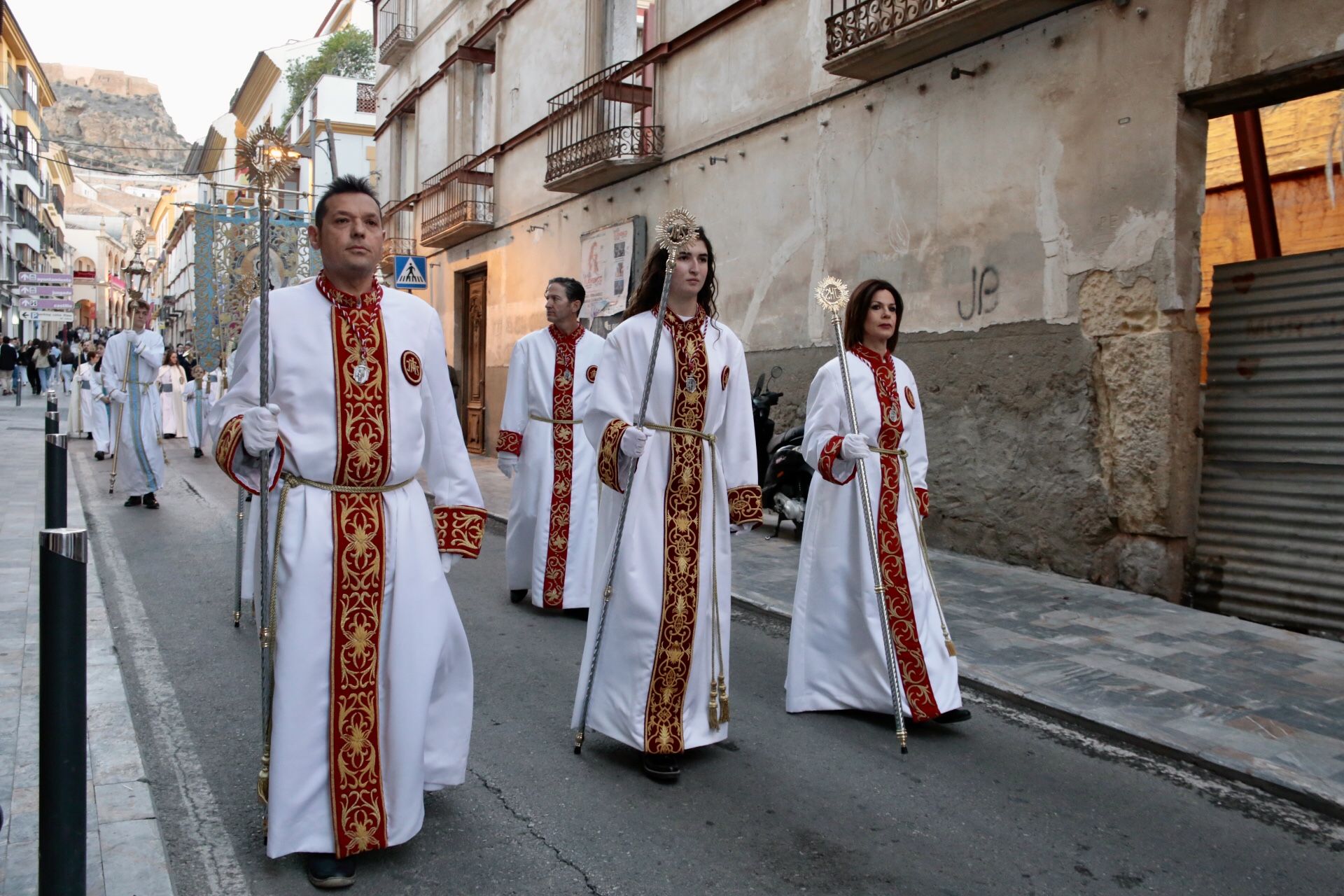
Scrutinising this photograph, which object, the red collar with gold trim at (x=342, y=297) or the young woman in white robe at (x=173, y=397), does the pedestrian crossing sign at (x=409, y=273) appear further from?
the red collar with gold trim at (x=342, y=297)

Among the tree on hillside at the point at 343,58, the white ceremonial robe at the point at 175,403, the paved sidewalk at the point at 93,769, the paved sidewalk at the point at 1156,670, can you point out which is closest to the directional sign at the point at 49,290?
the white ceremonial robe at the point at 175,403

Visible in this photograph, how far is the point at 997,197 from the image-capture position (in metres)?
8.79

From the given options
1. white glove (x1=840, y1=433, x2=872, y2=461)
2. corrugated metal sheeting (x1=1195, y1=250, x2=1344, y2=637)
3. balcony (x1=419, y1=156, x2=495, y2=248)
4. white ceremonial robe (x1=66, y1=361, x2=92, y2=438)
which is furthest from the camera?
white ceremonial robe (x1=66, y1=361, x2=92, y2=438)

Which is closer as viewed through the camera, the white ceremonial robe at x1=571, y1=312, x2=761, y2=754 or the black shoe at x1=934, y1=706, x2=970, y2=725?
the white ceremonial robe at x1=571, y1=312, x2=761, y2=754

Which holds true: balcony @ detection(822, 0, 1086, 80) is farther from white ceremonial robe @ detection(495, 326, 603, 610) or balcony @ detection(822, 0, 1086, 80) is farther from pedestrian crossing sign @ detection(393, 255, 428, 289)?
pedestrian crossing sign @ detection(393, 255, 428, 289)

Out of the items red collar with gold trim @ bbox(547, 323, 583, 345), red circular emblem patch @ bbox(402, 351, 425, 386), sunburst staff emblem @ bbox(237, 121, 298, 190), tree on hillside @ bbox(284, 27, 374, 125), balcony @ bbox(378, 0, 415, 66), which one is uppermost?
tree on hillside @ bbox(284, 27, 374, 125)

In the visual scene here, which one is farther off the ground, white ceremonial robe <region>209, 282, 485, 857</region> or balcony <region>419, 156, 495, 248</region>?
balcony <region>419, 156, 495, 248</region>

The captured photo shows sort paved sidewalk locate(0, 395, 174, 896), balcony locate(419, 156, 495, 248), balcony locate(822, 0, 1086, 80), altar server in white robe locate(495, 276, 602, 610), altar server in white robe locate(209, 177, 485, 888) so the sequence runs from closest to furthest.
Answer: paved sidewalk locate(0, 395, 174, 896), altar server in white robe locate(209, 177, 485, 888), altar server in white robe locate(495, 276, 602, 610), balcony locate(822, 0, 1086, 80), balcony locate(419, 156, 495, 248)

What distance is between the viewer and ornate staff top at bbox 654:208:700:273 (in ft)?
13.5

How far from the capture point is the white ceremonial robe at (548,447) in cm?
727

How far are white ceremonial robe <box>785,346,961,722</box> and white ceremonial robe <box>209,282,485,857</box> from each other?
2088 millimetres

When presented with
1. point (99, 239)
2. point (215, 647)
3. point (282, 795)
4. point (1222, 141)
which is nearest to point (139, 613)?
point (215, 647)

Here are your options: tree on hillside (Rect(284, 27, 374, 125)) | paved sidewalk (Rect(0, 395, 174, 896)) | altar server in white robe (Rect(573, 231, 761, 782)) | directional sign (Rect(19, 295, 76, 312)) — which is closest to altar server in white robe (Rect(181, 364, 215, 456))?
directional sign (Rect(19, 295, 76, 312))

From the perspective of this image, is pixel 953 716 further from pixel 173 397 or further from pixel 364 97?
pixel 364 97
